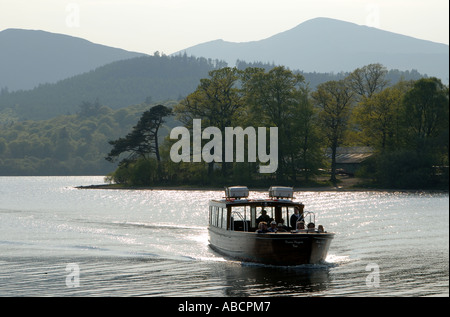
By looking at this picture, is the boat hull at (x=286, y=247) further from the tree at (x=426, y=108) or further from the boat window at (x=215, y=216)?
the tree at (x=426, y=108)

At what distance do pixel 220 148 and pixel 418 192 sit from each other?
120 ft

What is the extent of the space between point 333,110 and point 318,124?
170 inches

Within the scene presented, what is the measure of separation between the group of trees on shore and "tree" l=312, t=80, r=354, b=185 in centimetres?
18

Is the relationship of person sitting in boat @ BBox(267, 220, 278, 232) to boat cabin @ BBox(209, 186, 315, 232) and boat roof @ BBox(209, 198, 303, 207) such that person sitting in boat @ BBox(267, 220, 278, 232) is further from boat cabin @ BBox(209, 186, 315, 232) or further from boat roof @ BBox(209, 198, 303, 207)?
boat roof @ BBox(209, 198, 303, 207)

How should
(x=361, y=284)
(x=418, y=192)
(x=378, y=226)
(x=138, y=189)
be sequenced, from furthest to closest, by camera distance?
(x=138, y=189) → (x=418, y=192) → (x=378, y=226) → (x=361, y=284)

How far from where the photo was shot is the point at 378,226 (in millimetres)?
60750

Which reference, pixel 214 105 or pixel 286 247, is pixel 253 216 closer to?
pixel 286 247

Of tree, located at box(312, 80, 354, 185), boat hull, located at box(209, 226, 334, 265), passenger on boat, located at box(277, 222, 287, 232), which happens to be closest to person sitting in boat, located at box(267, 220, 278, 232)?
passenger on boat, located at box(277, 222, 287, 232)

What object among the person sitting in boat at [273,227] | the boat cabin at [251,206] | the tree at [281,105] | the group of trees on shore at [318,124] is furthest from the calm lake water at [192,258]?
the tree at [281,105]

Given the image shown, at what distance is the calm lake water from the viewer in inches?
1260

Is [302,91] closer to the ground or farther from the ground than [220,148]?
farther from the ground
